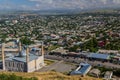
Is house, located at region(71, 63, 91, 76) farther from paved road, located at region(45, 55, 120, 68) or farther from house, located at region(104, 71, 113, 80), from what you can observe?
paved road, located at region(45, 55, 120, 68)

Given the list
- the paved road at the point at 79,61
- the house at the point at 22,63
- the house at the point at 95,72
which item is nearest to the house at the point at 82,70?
the house at the point at 95,72

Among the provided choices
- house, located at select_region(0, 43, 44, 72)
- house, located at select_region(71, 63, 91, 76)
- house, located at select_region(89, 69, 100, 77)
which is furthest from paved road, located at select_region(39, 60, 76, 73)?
house, located at select_region(89, 69, 100, 77)

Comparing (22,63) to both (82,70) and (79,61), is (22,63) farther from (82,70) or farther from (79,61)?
(79,61)

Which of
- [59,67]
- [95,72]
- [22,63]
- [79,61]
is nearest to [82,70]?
[95,72]

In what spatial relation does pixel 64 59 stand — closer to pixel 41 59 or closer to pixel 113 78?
pixel 41 59

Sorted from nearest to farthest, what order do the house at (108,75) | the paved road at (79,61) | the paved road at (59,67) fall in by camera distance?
the house at (108,75) → the paved road at (59,67) → the paved road at (79,61)

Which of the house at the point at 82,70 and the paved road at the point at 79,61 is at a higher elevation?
the house at the point at 82,70

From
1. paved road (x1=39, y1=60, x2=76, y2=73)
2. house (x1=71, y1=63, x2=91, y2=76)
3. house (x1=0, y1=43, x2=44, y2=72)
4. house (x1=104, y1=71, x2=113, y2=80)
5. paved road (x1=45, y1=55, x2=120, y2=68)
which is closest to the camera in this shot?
house (x1=104, y1=71, x2=113, y2=80)

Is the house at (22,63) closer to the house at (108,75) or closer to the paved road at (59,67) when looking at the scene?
the paved road at (59,67)

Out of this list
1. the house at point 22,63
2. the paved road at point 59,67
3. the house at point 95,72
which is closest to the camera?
the house at point 95,72

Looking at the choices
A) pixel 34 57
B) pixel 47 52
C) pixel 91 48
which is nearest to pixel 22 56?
pixel 34 57

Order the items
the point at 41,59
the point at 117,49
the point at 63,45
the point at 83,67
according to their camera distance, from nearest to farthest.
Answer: the point at 83,67 → the point at 41,59 → the point at 117,49 → the point at 63,45
